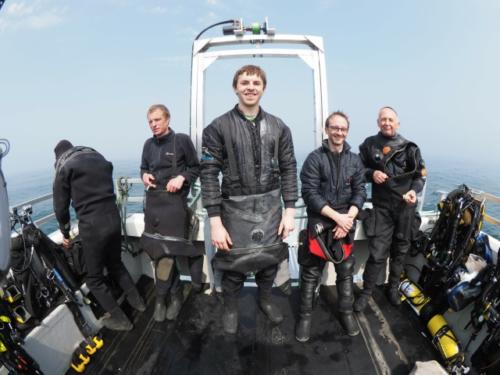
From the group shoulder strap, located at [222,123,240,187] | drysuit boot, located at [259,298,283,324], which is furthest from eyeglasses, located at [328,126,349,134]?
drysuit boot, located at [259,298,283,324]

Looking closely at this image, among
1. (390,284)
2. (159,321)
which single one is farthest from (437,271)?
(159,321)

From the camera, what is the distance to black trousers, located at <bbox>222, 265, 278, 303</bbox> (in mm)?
2371

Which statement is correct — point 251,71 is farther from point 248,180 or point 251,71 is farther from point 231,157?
point 248,180

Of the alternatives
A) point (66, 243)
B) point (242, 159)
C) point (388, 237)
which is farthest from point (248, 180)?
point (66, 243)

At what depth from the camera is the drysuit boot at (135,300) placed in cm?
312

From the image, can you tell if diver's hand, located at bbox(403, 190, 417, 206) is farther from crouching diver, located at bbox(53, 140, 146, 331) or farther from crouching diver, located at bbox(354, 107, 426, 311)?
crouching diver, located at bbox(53, 140, 146, 331)

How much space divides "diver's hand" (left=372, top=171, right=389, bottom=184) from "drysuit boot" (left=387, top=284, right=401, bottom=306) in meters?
1.40

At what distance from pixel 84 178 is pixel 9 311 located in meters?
1.20

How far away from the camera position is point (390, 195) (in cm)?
289

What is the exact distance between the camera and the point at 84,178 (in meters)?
2.48

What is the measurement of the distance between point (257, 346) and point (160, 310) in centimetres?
119

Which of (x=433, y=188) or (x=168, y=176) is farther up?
(x=168, y=176)

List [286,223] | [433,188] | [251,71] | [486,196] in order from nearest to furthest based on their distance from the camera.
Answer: [251,71] → [286,223] → [486,196] → [433,188]

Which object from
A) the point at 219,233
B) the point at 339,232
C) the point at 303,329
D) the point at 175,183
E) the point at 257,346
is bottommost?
the point at 257,346
